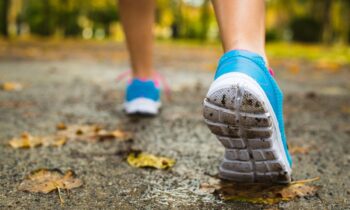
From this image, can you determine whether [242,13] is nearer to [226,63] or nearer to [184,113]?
[226,63]

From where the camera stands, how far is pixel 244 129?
1.10 metres

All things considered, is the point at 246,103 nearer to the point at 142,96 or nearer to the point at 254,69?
the point at 254,69

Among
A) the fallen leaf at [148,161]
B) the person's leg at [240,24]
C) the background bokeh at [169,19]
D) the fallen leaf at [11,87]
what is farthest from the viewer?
the background bokeh at [169,19]

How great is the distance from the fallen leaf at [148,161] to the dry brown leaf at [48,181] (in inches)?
9.2

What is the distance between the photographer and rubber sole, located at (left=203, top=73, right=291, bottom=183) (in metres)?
1.07

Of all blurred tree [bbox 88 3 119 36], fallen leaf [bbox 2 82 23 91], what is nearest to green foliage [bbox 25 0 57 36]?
blurred tree [bbox 88 3 119 36]

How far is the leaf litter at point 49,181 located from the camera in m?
1.25

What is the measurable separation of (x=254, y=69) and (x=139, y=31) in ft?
3.91

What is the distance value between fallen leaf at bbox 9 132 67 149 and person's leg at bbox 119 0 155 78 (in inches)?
23.6

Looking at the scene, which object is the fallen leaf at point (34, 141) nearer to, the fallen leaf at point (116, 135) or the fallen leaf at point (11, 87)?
the fallen leaf at point (116, 135)

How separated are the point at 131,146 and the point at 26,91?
1.75 meters

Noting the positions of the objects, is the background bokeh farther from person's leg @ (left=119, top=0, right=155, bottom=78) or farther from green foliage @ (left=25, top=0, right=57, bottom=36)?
person's leg @ (left=119, top=0, right=155, bottom=78)

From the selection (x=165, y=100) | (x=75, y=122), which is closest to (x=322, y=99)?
(x=165, y=100)

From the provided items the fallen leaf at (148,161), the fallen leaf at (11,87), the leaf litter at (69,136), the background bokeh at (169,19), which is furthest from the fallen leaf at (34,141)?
the background bokeh at (169,19)
